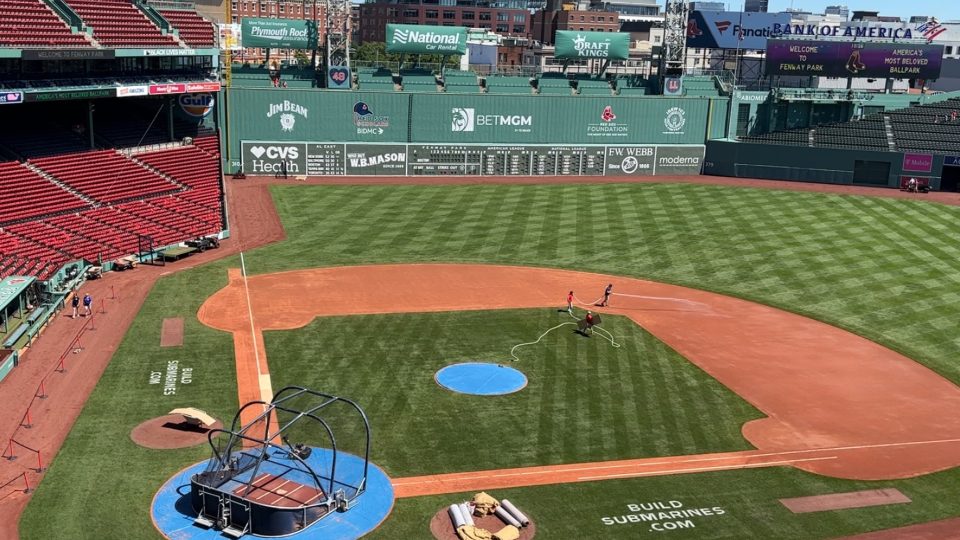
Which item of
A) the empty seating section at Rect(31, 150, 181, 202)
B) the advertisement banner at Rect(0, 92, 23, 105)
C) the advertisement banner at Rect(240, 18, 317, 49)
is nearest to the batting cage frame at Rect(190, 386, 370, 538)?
the advertisement banner at Rect(0, 92, 23, 105)

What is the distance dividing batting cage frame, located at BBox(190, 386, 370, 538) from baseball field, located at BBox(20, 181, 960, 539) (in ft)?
6.05

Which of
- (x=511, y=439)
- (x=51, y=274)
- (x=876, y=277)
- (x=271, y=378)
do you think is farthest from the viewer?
(x=876, y=277)

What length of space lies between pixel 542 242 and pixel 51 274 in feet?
98.0

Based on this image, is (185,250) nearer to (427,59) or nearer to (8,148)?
(8,148)

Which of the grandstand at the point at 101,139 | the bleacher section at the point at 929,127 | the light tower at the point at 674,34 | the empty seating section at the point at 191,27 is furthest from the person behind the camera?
the light tower at the point at 674,34

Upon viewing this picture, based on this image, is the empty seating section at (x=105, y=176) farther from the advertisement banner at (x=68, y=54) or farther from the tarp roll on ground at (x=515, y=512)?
the tarp roll on ground at (x=515, y=512)

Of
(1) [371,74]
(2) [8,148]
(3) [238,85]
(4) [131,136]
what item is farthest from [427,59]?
(2) [8,148]

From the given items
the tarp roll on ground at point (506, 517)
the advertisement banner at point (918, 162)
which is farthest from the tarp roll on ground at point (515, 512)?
the advertisement banner at point (918, 162)

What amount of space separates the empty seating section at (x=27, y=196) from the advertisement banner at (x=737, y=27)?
70660 millimetres

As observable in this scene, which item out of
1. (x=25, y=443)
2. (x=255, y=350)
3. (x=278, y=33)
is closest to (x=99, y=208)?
(x=255, y=350)

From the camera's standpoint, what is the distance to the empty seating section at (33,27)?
172 ft

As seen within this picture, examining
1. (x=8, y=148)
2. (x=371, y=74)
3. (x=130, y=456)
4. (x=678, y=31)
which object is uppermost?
(x=678, y=31)

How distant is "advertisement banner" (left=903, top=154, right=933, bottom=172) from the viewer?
74.4 m

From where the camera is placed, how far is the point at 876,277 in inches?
2039
